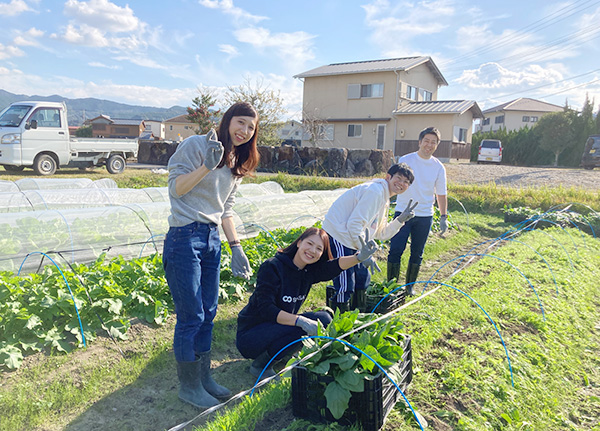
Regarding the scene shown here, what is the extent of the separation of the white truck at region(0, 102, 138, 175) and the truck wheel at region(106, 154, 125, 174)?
1.2 inches

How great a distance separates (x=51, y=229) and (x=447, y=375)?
4404mm

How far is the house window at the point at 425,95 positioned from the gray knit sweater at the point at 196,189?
27497 mm

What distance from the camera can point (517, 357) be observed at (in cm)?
333

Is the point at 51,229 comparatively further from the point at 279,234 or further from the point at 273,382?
the point at 273,382

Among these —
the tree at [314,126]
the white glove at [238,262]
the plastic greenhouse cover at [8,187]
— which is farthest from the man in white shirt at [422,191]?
the tree at [314,126]

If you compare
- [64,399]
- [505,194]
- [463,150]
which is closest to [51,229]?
[64,399]

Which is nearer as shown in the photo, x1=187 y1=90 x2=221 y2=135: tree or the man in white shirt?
the man in white shirt

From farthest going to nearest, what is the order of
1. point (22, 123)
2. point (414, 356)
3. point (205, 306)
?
point (22, 123) < point (414, 356) < point (205, 306)

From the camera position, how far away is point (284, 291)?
3.04m

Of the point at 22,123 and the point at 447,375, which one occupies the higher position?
the point at 22,123

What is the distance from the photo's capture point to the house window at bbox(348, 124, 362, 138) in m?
26.8

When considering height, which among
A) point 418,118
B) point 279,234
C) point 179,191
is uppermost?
point 418,118

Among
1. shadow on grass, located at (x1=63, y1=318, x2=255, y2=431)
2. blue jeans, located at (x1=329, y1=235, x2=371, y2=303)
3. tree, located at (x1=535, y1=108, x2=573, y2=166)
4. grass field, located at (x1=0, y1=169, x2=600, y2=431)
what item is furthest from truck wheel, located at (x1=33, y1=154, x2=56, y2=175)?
tree, located at (x1=535, y1=108, x2=573, y2=166)

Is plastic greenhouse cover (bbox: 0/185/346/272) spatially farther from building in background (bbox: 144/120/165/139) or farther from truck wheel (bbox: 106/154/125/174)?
building in background (bbox: 144/120/165/139)
